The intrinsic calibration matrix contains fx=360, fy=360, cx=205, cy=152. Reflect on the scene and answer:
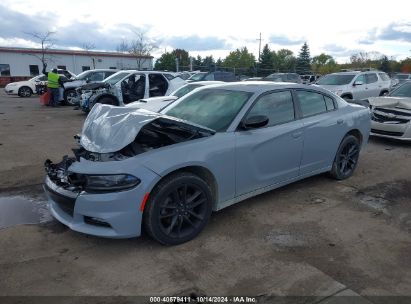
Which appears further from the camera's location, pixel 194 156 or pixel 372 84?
pixel 372 84

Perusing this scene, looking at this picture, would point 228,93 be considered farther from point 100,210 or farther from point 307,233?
point 100,210

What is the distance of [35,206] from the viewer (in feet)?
15.3

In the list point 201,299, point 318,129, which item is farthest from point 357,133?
point 201,299

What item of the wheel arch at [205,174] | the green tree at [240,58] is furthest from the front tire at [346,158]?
the green tree at [240,58]

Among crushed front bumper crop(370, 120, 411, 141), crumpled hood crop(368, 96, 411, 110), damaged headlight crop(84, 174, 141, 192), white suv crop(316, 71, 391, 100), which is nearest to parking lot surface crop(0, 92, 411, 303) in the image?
damaged headlight crop(84, 174, 141, 192)

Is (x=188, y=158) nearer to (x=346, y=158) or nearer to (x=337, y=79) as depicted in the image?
(x=346, y=158)

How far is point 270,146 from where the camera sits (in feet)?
14.3

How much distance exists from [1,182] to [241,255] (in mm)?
4083

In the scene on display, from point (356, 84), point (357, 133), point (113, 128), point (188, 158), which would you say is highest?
point (356, 84)

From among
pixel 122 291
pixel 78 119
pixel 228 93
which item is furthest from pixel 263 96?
pixel 78 119

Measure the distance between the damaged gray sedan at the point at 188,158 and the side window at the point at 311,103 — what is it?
0.02m

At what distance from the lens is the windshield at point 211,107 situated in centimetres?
424

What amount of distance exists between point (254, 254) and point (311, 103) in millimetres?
2563

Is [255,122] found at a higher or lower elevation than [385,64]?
lower
